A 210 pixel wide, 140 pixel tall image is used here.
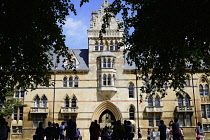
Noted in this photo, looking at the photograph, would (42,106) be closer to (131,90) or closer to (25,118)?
(25,118)

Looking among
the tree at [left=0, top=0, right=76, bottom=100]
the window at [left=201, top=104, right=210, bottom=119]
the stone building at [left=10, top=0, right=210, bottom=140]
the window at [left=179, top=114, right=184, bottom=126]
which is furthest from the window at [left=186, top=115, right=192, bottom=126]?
the tree at [left=0, top=0, right=76, bottom=100]

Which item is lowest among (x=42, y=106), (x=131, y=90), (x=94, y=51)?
(x=42, y=106)

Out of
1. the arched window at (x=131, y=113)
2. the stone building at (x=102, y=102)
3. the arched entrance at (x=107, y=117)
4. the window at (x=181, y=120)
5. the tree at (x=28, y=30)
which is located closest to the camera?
the tree at (x=28, y=30)

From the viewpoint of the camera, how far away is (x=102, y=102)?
32938 mm

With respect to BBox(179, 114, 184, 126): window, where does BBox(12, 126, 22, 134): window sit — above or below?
below

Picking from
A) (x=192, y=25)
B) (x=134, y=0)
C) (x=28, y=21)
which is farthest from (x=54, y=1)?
(x=192, y=25)

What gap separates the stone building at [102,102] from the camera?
1277 inches

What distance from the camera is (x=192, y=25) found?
9531mm

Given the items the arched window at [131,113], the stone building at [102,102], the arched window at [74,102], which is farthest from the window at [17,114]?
the arched window at [131,113]

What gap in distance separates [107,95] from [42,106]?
29.5ft

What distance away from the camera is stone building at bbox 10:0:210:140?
3244 cm

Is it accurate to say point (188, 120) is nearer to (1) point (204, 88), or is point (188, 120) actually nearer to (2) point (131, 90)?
(1) point (204, 88)

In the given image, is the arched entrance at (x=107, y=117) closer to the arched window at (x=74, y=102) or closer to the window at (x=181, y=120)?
the arched window at (x=74, y=102)

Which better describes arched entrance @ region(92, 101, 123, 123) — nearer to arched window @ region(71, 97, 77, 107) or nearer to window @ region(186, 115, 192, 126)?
arched window @ region(71, 97, 77, 107)
